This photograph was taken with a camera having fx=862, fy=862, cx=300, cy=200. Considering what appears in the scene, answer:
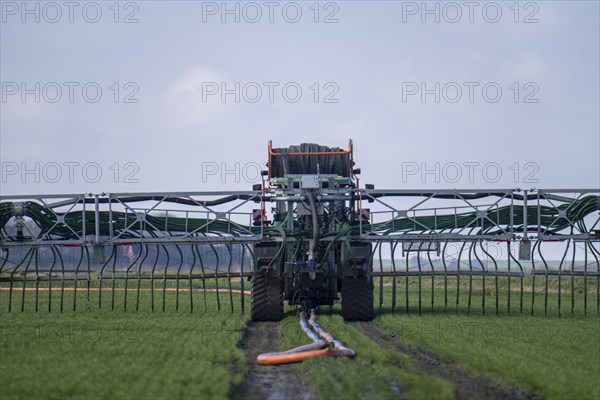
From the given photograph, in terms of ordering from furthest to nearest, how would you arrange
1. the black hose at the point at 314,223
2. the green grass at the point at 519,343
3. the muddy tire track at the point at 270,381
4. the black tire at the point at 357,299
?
1. the black tire at the point at 357,299
2. the black hose at the point at 314,223
3. the green grass at the point at 519,343
4. the muddy tire track at the point at 270,381

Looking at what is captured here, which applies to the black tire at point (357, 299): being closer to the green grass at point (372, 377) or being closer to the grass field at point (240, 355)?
the grass field at point (240, 355)

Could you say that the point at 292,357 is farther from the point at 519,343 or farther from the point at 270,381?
the point at 519,343

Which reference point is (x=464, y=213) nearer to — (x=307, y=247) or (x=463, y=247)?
(x=463, y=247)

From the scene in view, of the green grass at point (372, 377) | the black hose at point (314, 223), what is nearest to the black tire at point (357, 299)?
the black hose at point (314, 223)

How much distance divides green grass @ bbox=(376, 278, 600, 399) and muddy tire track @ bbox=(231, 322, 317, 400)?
2.93 metres

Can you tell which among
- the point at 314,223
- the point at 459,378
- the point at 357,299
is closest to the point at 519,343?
the point at 459,378

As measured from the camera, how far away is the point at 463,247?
24875 mm

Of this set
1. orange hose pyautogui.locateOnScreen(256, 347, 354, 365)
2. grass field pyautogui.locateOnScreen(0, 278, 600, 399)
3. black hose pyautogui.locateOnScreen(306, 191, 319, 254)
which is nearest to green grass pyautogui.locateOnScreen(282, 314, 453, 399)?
grass field pyautogui.locateOnScreen(0, 278, 600, 399)

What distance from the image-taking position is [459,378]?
514 inches

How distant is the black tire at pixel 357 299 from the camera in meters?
23.1

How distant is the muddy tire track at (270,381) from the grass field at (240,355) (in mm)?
165

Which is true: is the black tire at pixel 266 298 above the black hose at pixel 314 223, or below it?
below

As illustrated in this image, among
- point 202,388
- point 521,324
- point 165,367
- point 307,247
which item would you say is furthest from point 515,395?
point 307,247

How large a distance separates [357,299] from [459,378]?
10.1 m
